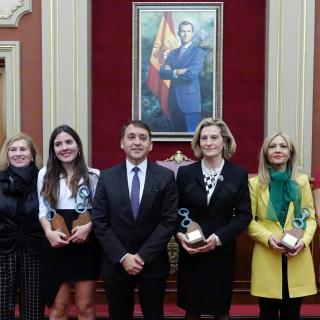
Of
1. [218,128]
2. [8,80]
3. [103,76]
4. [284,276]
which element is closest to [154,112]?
[103,76]

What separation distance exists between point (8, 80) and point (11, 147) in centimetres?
163

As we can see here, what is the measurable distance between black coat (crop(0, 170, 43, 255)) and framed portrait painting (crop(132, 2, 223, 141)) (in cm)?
193

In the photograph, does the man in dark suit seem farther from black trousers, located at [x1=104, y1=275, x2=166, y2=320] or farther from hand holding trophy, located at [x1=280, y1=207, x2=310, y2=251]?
hand holding trophy, located at [x1=280, y1=207, x2=310, y2=251]

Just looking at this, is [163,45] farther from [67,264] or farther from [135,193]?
[67,264]

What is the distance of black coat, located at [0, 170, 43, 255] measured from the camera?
10.4 feet

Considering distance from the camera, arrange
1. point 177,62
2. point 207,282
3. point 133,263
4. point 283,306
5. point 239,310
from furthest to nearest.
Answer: point 177,62 → point 239,310 → point 283,306 → point 207,282 → point 133,263

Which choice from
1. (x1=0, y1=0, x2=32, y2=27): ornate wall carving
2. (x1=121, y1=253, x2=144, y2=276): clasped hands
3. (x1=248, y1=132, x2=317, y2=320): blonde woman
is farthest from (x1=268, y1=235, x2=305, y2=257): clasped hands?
(x1=0, y1=0, x2=32, y2=27): ornate wall carving

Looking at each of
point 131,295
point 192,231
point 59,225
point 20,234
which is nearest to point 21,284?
point 20,234

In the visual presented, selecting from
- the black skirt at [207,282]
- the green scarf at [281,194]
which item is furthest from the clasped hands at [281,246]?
the black skirt at [207,282]

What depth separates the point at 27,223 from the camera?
3195 mm

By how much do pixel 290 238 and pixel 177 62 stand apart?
2.29 meters

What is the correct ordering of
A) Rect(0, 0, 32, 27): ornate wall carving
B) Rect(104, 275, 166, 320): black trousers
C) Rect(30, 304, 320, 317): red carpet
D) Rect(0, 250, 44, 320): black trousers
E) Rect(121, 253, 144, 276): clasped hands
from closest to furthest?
Rect(121, 253, 144, 276): clasped hands < Rect(104, 275, 166, 320): black trousers < Rect(0, 250, 44, 320): black trousers < Rect(30, 304, 320, 317): red carpet < Rect(0, 0, 32, 27): ornate wall carving

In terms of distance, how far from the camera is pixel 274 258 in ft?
10.4

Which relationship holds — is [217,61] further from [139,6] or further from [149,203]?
[149,203]
